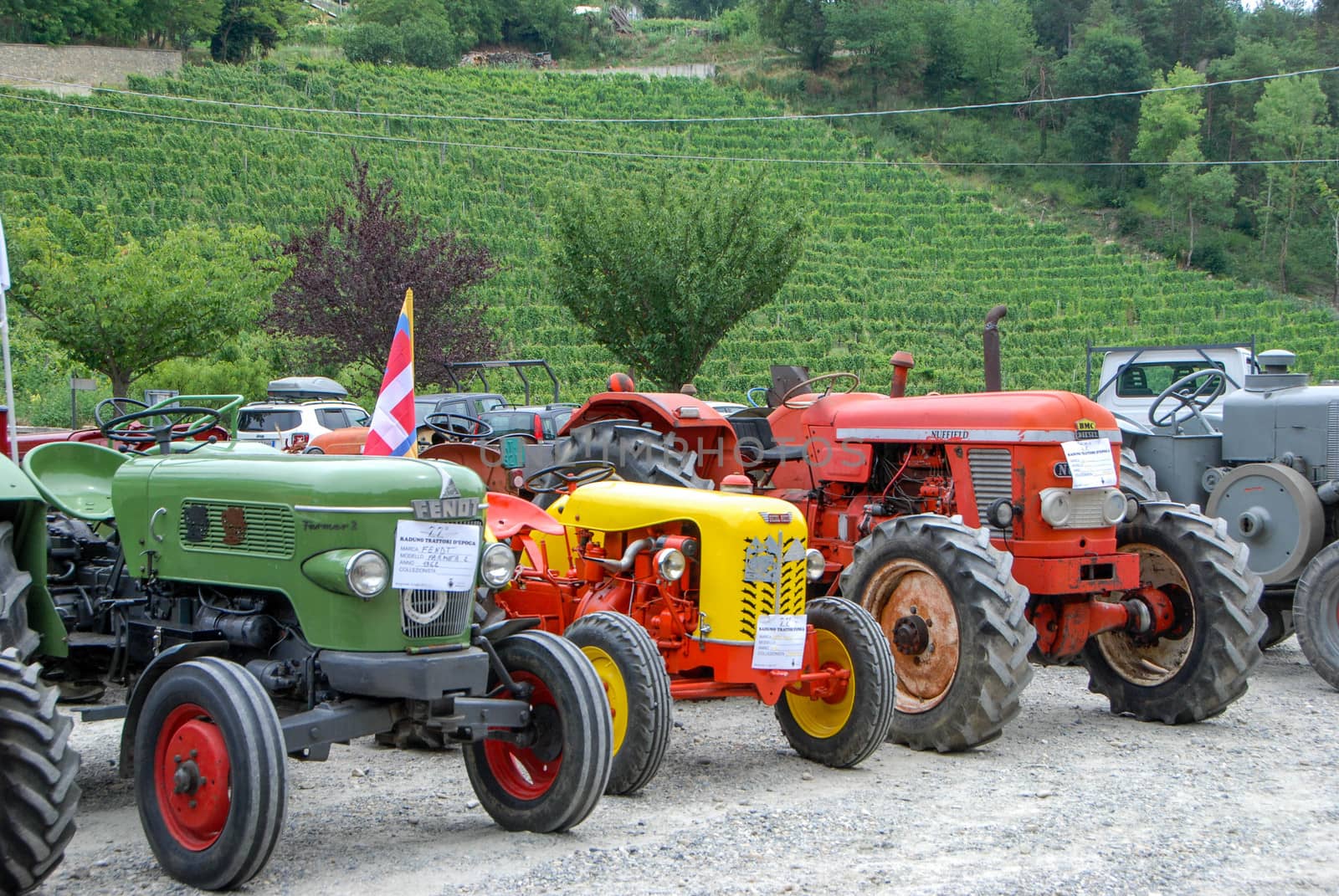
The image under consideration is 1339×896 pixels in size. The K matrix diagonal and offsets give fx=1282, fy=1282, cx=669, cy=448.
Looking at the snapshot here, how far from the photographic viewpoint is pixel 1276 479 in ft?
26.5

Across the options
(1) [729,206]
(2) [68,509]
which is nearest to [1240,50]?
(1) [729,206]

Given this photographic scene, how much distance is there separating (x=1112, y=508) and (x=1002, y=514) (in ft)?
1.83

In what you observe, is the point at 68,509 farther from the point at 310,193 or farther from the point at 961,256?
the point at 961,256

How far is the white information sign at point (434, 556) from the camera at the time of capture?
3982 millimetres

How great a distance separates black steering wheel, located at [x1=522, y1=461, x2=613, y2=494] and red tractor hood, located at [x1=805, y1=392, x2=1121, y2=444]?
1565 millimetres

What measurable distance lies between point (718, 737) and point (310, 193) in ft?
122

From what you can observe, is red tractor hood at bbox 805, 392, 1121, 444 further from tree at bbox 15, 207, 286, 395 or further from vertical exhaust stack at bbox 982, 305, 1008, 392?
tree at bbox 15, 207, 286, 395

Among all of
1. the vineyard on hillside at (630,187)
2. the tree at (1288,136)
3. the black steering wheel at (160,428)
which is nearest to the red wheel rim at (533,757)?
the black steering wheel at (160,428)

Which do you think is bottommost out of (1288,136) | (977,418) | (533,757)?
(533,757)

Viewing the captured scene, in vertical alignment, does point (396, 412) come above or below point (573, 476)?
above

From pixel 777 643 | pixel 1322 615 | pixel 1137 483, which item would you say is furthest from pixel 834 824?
pixel 1322 615

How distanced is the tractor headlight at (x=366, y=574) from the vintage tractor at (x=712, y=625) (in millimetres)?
1274

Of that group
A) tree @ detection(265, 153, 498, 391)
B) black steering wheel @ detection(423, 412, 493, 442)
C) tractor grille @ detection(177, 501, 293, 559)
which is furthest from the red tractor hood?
tree @ detection(265, 153, 498, 391)

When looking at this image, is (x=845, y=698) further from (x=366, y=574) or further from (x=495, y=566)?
(x=366, y=574)
